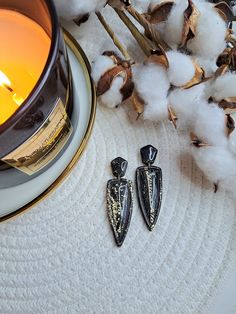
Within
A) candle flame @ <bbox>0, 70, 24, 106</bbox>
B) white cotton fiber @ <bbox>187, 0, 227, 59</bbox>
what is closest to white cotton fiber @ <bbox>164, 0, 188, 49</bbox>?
white cotton fiber @ <bbox>187, 0, 227, 59</bbox>

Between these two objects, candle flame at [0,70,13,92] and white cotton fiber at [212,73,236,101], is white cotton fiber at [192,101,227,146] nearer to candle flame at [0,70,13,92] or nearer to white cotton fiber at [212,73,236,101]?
white cotton fiber at [212,73,236,101]

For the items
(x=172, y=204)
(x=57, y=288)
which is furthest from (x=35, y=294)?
(x=172, y=204)

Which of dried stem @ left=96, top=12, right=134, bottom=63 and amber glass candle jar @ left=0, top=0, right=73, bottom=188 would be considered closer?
amber glass candle jar @ left=0, top=0, right=73, bottom=188

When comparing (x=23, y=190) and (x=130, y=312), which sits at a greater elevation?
(x=23, y=190)

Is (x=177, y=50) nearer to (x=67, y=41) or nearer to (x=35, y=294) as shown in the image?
(x=67, y=41)

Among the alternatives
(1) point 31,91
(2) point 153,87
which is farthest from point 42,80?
(2) point 153,87

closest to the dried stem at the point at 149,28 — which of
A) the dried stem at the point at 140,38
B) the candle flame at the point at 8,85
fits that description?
the dried stem at the point at 140,38

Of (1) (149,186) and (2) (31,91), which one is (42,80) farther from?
(1) (149,186)
